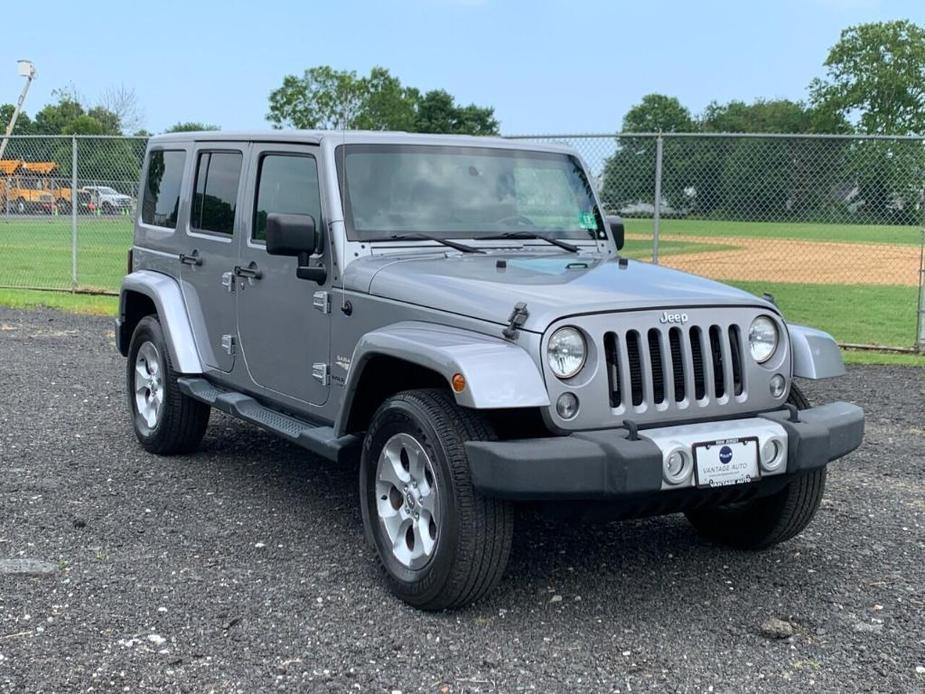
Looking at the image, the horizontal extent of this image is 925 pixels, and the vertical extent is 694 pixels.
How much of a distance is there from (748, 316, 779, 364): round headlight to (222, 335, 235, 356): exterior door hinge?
285cm

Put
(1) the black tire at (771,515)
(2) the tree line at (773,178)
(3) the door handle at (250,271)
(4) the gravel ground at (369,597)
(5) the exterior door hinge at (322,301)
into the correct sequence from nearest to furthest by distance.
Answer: (4) the gravel ground at (369,597) < (1) the black tire at (771,515) < (5) the exterior door hinge at (322,301) < (3) the door handle at (250,271) < (2) the tree line at (773,178)

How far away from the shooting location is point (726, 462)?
3.96m

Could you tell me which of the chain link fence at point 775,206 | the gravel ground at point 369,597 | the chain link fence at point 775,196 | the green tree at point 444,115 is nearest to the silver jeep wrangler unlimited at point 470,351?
the gravel ground at point 369,597

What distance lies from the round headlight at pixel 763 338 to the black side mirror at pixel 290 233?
196 cm

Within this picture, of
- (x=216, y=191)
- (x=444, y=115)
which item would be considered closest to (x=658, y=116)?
(x=444, y=115)

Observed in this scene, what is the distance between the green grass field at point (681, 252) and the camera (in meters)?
11.4

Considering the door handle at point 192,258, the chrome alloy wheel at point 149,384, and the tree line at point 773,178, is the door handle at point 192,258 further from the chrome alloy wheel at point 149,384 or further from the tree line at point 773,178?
A: the tree line at point 773,178

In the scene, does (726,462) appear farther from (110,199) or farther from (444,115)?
(444,115)

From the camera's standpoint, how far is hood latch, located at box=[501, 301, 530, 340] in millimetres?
3969

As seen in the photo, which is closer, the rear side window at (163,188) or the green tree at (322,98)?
the rear side window at (163,188)

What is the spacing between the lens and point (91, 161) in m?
15.4

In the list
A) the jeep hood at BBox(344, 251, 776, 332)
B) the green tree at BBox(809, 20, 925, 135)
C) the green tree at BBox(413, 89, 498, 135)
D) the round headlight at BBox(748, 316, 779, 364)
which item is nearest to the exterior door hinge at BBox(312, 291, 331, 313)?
the jeep hood at BBox(344, 251, 776, 332)

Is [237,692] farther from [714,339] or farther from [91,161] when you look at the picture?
[91,161]

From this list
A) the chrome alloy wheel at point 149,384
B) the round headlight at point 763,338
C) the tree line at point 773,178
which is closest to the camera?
the round headlight at point 763,338
